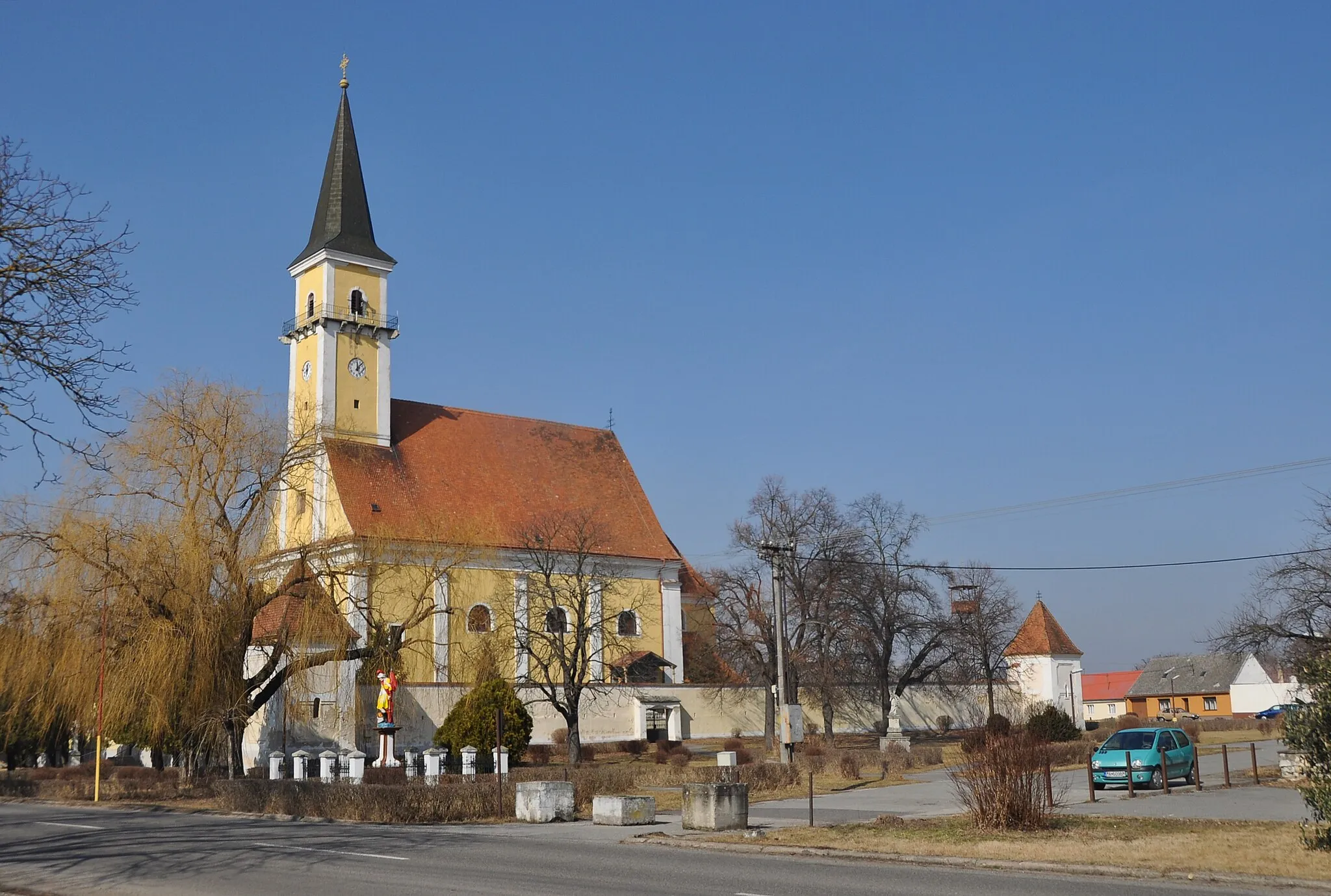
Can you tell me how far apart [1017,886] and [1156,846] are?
3471 mm

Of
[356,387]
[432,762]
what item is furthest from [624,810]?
[356,387]

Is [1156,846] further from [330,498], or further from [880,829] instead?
[330,498]

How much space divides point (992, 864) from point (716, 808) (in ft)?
19.1

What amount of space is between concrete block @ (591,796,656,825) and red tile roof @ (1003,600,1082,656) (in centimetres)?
5630

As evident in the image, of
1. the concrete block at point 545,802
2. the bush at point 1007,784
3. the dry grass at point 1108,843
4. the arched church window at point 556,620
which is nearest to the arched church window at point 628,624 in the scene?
the arched church window at point 556,620

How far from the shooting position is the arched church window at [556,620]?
4634 centimetres

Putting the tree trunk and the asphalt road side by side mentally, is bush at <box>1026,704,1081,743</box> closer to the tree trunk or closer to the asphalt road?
the tree trunk

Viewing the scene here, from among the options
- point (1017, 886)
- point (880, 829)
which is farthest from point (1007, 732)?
point (1017, 886)

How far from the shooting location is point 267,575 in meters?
32.2

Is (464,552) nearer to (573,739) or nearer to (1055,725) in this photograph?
(573,739)

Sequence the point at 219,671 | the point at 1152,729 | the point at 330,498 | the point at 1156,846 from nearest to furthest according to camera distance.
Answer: the point at 1156,846
the point at 1152,729
the point at 219,671
the point at 330,498

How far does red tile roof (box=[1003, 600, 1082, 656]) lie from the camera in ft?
241

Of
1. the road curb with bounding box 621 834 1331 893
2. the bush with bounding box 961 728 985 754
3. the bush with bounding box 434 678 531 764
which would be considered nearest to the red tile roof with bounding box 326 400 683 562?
the bush with bounding box 434 678 531 764

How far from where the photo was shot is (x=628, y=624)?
56250 mm
